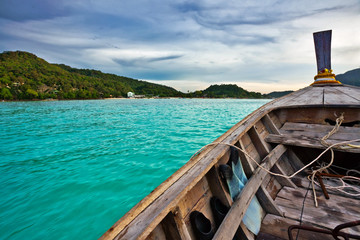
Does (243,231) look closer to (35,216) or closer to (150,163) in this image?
(35,216)

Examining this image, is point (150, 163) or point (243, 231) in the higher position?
point (243, 231)

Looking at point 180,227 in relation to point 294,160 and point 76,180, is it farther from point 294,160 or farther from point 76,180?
point 76,180

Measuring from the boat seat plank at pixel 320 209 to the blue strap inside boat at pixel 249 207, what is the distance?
0.30 meters

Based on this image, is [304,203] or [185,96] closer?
[304,203]

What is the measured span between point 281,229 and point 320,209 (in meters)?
0.58

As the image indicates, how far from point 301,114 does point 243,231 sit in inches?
127

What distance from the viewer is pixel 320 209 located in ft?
6.00

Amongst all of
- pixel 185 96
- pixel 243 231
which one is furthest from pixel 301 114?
pixel 185 96

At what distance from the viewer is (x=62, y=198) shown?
3975 mm

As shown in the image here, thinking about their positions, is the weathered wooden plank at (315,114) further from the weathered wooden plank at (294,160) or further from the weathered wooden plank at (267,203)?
the weathered wooden plank at (267,203)

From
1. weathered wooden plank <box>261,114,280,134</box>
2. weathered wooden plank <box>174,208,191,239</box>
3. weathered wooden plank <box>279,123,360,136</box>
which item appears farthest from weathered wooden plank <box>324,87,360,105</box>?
weathered wooden plank <box>174,208,191,239</box>

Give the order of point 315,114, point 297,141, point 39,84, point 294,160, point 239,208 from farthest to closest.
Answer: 1. point 39,84
2. point 315,114
3. point 294,160
4. point 297,141
5. point 239,208

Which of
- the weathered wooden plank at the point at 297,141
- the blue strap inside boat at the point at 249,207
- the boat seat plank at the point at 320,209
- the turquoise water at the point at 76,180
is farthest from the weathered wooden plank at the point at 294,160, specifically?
the turquoise water at the point at 76,180

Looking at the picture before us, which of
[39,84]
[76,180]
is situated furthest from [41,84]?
[76,180]
